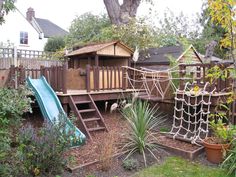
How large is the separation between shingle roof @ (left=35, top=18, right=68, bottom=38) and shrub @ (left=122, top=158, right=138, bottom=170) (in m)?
24.5

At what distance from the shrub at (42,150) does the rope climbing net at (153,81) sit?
12.9 feet

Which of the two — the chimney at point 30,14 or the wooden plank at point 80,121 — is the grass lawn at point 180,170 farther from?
the chimney at point 30,14

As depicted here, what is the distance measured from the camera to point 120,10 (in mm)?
13984

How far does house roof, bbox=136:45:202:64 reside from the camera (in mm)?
10180

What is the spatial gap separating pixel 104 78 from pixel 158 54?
12.2 feet

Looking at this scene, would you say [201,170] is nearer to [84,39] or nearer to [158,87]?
[158,87]

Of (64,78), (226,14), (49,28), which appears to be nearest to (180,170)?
(226,14)

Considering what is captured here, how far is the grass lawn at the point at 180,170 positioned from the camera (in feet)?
15.1

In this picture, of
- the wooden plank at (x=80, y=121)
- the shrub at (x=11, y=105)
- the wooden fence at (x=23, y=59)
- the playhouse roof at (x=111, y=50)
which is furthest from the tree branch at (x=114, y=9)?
the shrub at (x=11, y=105)

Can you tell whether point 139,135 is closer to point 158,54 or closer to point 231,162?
point 231,162

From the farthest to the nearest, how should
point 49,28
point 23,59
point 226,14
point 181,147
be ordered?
point 49,28, point 23,59, point 181,147, point 226,14

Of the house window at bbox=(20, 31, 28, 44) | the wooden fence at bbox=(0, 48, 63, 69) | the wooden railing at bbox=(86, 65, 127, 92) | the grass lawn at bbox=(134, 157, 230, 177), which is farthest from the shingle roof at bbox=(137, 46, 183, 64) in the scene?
the house window at bbox=(20, 31, 28, 44)

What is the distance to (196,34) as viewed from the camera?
2578 centimetres

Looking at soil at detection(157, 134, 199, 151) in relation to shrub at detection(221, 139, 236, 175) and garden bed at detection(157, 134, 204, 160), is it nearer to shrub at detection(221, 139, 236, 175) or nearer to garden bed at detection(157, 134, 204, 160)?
garden bed at detection(157, 134, 204, 160)
